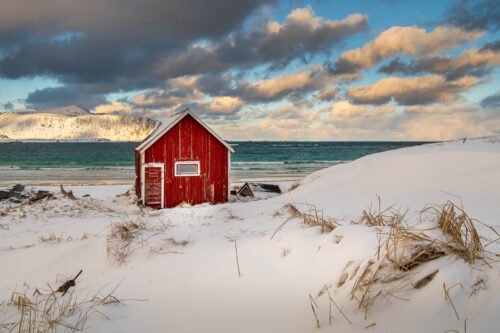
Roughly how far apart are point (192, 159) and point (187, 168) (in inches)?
19.9

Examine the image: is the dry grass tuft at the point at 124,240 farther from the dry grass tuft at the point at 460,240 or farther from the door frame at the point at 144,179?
the door frame at the point at 144,179

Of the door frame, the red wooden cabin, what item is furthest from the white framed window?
the door frame

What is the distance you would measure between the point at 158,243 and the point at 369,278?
3.02 metres

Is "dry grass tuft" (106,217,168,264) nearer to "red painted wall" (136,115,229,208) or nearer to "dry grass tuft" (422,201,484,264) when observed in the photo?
"dry grass tuft" (422,201,484,264)

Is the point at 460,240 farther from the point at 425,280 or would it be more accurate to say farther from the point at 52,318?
the point at 52,318

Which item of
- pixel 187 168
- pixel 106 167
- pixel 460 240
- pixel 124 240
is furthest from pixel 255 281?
pixel 106 167

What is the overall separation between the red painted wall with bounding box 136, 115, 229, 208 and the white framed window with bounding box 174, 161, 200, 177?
0.15m

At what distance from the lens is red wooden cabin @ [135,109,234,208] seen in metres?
16.3

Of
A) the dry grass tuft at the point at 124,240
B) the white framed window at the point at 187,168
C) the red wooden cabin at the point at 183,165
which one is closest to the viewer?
the dry grass tuft at the point at 124,240

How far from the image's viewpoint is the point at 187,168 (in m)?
16.9

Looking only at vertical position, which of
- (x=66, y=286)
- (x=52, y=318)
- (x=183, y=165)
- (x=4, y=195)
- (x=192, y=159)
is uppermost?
(x=192, y=159)

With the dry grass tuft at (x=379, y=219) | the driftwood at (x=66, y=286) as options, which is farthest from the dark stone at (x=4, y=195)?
the dry grass tuft at (x=379, y=219)

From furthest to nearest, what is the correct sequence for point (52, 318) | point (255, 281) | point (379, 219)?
point (379, 219) < point (255, 281) < point (52, 318)

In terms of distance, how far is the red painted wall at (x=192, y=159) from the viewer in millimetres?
16516
